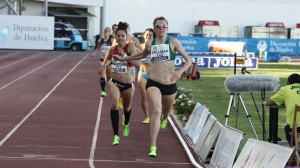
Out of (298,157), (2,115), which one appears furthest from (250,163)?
(2,115)

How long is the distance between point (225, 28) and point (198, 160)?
6456 cm

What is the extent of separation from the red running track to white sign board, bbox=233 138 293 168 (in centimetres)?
227

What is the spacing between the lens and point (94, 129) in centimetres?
1652

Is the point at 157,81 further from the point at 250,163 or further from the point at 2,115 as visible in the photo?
the point at 2,115

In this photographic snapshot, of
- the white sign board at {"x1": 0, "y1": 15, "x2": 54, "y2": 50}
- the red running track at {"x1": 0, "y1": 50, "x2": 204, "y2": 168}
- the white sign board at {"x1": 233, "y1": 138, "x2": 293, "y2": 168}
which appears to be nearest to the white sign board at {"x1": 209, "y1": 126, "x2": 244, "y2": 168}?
the white sign board at {"x1": 233, "y1": 138, "x2": 293, "y2": 168}

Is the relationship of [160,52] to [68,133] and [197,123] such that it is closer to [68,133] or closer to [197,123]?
[197,123]

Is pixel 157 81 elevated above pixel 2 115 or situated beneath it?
elevated above

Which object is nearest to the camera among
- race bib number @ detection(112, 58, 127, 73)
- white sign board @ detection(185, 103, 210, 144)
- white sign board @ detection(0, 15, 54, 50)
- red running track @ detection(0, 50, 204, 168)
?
red running track @ detection(0, 50, 204, 168)

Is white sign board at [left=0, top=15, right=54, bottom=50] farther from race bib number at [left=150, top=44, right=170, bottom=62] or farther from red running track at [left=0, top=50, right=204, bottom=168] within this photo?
race bib number at [left=150, top=44, right=170, bottom=62]

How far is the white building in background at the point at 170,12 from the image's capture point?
74.4 meters

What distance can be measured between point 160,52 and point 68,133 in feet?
11.4

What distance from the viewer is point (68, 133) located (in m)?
15.8

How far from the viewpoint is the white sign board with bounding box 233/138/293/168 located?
8.80 metres

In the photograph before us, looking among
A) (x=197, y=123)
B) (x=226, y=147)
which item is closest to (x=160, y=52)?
(x=226, y=147)
